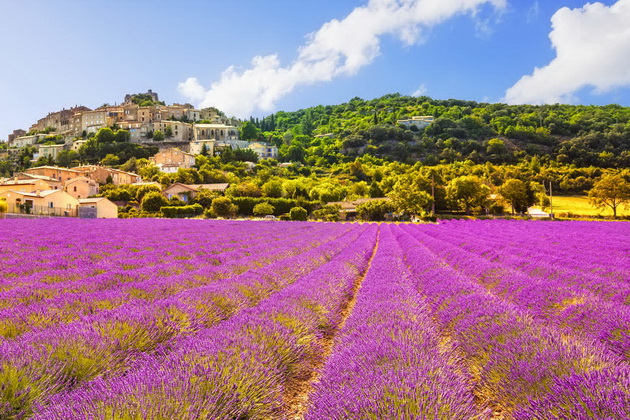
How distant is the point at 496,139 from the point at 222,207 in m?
108

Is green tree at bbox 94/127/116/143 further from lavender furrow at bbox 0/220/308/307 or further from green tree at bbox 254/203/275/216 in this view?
lavender furrow at bbox 0/220/308/307

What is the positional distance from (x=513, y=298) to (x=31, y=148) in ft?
495

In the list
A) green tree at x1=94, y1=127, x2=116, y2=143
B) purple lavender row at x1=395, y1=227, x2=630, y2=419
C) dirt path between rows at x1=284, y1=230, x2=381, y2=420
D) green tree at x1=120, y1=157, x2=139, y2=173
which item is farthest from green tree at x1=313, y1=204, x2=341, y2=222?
green tree at x1=94, y1=127, x2=116, y2=143

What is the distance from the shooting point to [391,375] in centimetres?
246

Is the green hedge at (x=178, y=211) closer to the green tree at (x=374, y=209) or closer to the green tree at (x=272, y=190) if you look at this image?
the green tree at (x=272, y=190)

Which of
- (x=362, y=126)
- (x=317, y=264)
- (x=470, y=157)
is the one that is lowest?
(x=317, y=264)

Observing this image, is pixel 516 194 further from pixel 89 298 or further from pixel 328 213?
pixel 89 298

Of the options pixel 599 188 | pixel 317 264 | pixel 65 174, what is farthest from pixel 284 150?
pixel 317 264

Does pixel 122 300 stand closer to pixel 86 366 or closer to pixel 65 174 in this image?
pixel 86 366

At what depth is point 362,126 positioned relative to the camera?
544 feet

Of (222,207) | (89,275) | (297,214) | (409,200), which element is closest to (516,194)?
(409,200)

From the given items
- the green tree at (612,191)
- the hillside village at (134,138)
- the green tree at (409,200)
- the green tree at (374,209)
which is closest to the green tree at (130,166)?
the hillside village at (134,138)

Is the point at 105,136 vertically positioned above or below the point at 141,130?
below

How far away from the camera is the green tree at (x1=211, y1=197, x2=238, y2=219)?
5259cm
